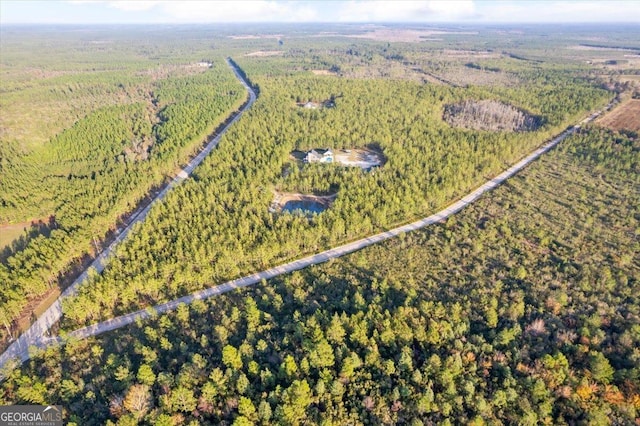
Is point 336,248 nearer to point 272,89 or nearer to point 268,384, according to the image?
point 268,384

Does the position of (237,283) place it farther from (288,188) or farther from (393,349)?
(288,188)

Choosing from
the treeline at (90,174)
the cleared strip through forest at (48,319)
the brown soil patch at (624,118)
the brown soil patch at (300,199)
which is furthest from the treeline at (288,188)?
the treeline at (90,174)

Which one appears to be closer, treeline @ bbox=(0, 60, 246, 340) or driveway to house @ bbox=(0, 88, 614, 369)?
driveway to house @ bbox=(0, 88, 614, 369)

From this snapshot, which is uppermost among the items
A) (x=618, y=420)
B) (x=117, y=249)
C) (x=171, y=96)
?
(x=171, y=96)

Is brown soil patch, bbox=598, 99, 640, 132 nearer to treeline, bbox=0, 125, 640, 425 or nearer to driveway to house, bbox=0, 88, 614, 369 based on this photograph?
driveway to house, bbox=0, 88, 614, 369

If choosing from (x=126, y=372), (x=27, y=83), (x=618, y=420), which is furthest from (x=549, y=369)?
(x=27, y=83)

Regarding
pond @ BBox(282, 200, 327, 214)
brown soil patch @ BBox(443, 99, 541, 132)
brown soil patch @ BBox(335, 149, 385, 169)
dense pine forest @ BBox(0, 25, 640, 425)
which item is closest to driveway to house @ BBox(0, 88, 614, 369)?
dense pine forest @ BBox(0, 25, 640, 425)
